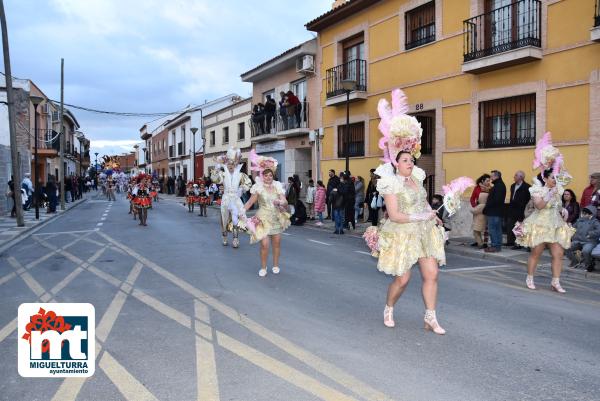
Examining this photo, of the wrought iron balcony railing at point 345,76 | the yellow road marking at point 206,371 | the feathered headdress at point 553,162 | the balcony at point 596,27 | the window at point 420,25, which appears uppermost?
the window at point 420,25

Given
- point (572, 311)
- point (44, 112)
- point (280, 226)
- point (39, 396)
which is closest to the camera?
point (39, 396)

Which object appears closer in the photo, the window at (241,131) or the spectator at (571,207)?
the spectator at (571,207)

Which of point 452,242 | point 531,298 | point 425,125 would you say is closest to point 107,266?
point 531,298

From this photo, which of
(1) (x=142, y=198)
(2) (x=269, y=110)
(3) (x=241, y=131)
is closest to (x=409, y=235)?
(1) (x=142, y=198)

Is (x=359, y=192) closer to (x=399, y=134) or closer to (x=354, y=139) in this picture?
(x=354, y=139)

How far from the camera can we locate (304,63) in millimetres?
22219

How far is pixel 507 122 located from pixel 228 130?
2355 centimetres

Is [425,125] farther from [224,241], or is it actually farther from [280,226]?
[280,226]

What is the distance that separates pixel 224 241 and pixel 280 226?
3.98 meters

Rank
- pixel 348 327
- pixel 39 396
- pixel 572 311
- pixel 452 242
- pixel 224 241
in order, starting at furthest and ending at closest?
1. pixel 452 242
2. pixel 224 241
3. pixel 572 311
4. pixel 348 327
5. pixel 39 396

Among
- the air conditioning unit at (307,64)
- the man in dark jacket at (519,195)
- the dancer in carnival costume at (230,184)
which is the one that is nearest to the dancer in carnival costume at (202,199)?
the air conditioning unit at (307,64)

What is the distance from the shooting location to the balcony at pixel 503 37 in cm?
1264

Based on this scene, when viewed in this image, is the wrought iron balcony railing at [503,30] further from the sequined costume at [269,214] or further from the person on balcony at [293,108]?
the person on balcony at [293,108]

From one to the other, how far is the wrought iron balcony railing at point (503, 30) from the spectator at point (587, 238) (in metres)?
5.21
